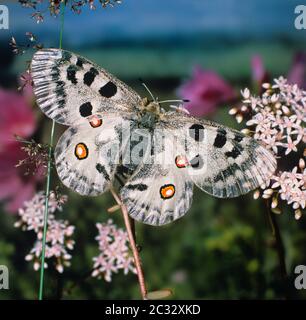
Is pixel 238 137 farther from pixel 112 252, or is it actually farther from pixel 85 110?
pixel 112 252

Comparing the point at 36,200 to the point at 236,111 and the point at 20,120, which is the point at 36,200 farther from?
the point at 236,111

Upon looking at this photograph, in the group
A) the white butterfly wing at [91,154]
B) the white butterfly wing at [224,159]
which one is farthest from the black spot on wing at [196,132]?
the white butterfly wing at [91,154]

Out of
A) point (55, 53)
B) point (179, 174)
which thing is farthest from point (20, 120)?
point (179, 174)

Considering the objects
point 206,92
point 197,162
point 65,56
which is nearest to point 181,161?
point 197,162

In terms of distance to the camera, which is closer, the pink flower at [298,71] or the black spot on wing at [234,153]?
the black spot on wing at [234,153]

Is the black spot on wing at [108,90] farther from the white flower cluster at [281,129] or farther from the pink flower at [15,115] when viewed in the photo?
the pink flower at [15,115]

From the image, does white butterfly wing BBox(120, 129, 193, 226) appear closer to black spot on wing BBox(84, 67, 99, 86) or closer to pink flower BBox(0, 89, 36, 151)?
black spot on wing BBox(84, 67, 99, 86)
